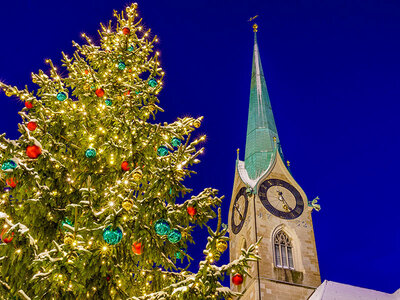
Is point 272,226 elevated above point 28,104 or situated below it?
above

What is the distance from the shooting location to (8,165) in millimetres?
4633

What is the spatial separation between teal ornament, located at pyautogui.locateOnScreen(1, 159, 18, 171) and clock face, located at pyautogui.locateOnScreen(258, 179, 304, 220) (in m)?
A: 22.7

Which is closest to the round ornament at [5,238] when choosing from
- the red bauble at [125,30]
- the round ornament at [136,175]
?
the round ornament at [136,175]

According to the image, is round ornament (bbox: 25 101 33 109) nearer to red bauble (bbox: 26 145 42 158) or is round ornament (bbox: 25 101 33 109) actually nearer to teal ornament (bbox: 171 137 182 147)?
red bauble (bbox: 26 145 42 158)

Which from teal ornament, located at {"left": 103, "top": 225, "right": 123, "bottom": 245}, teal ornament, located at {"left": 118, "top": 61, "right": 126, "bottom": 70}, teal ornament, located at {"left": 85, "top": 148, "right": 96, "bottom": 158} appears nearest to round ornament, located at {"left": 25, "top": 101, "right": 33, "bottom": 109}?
teal ornament, located at {"left": 85, "top": 148, "right": 96, "bottom": 158}

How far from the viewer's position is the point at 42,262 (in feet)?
13.2

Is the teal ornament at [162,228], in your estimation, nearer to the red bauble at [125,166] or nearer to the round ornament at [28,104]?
the red bauble at [125,166]

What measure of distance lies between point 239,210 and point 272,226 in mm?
3804

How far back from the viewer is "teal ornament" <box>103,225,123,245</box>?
4.11 meters

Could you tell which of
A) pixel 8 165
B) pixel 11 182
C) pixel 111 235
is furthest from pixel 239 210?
pixel 111 235

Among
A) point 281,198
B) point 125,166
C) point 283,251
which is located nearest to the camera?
point 125,166

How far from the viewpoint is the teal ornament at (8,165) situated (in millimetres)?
4609

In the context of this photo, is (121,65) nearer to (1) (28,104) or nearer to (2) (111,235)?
(1) (28,104)

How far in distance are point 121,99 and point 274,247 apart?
1993 centimetres
